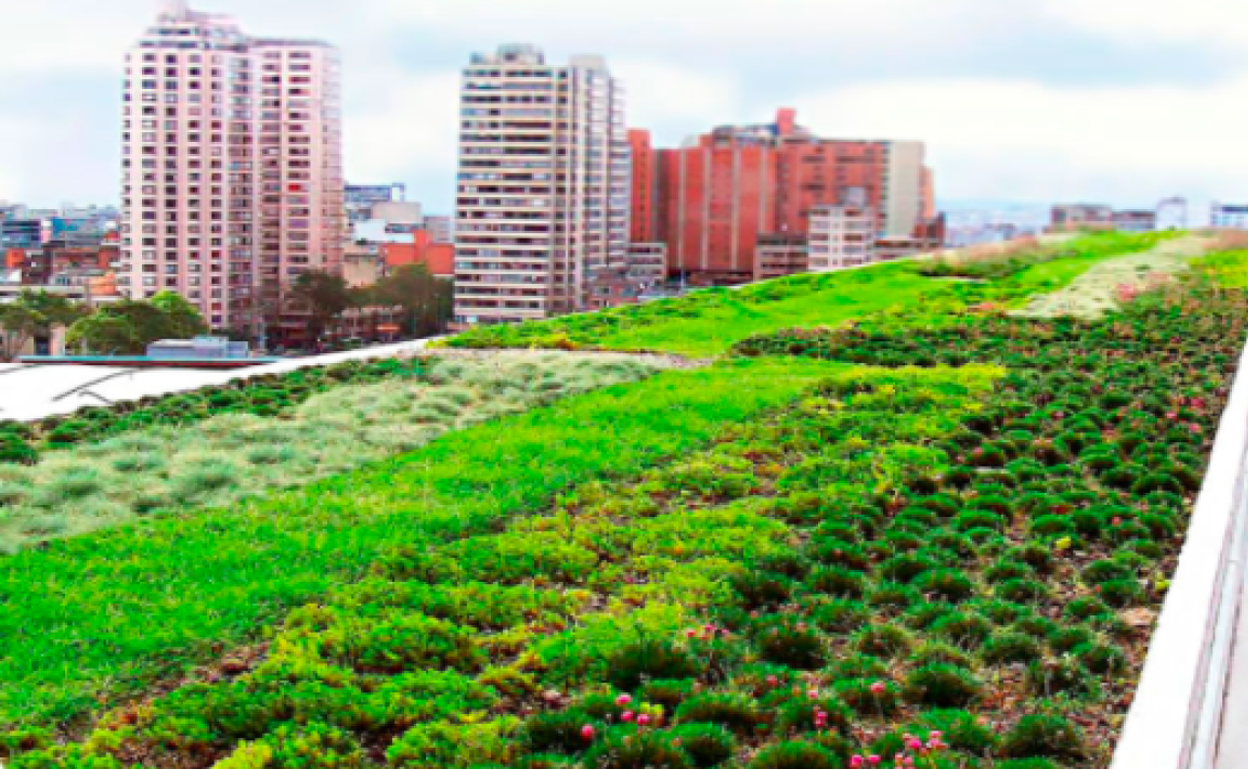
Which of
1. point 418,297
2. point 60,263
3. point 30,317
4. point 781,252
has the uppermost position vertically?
point 781,252

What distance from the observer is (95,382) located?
10.2m

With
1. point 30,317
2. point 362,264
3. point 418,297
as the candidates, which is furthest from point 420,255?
point 30,317

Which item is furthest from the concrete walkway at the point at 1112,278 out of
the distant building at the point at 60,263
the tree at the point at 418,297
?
the distant building at the point at 60,263

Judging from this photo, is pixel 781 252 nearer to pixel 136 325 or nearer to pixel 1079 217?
Answer: pixel 1079 217

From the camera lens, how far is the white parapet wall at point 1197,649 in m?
3.46

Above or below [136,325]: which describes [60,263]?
above

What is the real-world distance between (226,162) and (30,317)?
19243mm

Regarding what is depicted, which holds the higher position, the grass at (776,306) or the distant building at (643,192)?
the distant building at (643,192)

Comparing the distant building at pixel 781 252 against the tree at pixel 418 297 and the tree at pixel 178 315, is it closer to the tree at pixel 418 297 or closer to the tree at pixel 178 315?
the tree at pixel 418 297

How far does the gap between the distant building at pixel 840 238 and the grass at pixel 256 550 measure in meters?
20.0

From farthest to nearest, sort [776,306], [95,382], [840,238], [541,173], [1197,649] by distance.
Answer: [541,173] < [840,238] < [776,306] < [95,382] < [1197,649]

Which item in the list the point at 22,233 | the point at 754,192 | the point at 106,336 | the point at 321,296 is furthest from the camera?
the point at 754,192

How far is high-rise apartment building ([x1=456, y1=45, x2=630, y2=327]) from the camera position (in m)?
28.4

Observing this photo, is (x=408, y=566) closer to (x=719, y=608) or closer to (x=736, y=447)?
(x=719, y=608)
